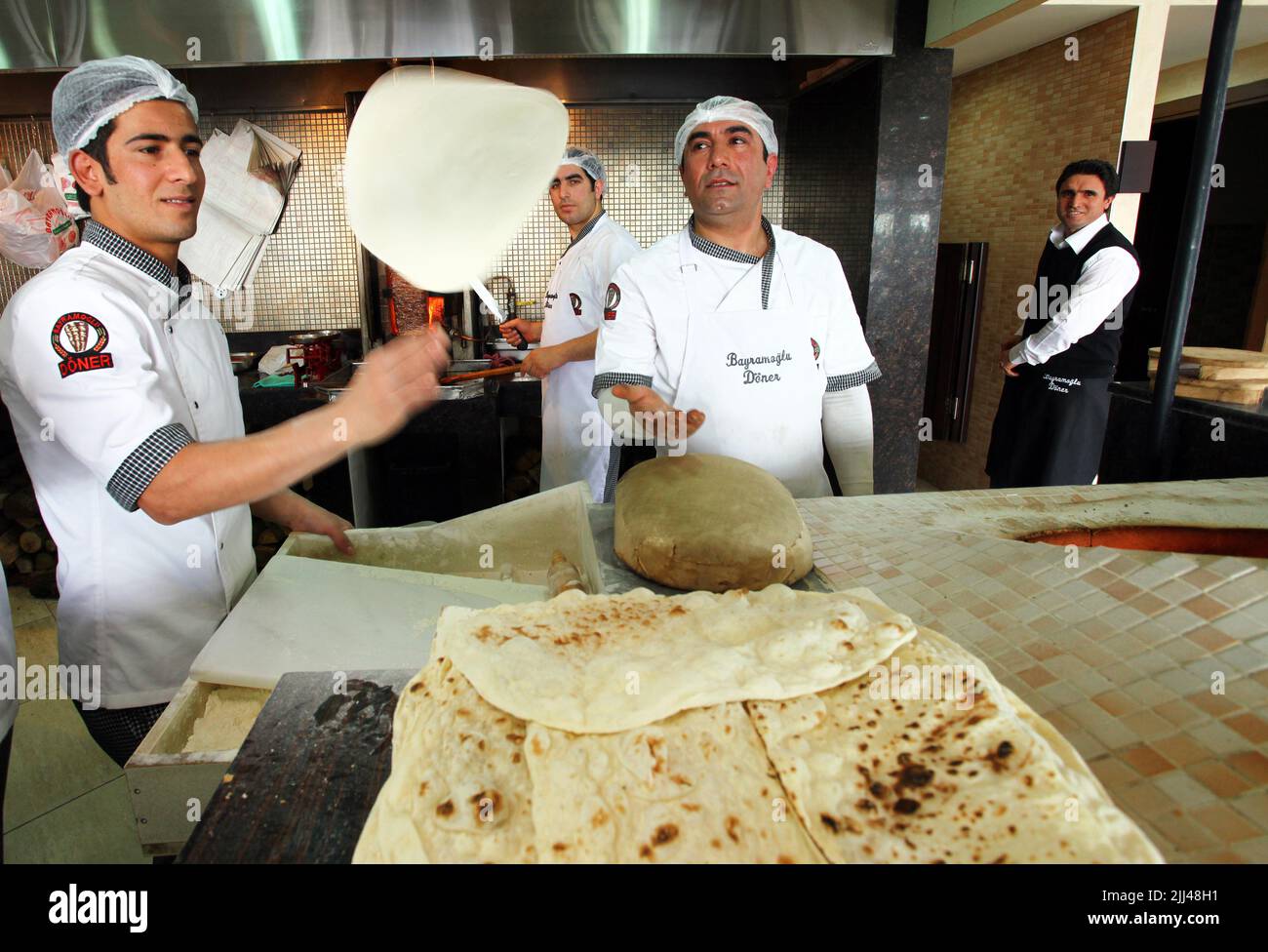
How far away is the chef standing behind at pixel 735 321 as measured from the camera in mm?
2521

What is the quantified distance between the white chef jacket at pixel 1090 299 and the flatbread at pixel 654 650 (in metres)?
3.38

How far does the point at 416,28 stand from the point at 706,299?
2.19 m

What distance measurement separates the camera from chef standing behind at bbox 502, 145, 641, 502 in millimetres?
3820

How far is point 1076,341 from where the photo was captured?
4.02 meters

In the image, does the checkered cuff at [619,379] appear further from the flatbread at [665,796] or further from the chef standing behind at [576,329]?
the flatbread at [665,796]

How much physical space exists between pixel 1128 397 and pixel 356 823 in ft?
11.1

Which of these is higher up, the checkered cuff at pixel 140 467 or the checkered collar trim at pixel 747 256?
the checkered collar trim at pixel 747 256

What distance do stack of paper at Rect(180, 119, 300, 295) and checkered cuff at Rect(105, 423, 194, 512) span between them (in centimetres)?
334

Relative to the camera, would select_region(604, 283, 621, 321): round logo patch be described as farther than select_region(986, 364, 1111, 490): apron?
No

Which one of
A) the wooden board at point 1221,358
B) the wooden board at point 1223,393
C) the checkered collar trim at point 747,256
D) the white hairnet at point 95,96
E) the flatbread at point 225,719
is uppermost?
the white hairnet at point 95,96

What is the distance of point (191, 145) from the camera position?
1807 mm

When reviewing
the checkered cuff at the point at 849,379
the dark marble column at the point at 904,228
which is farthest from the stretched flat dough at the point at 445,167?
the dark marble column at the point at 904,228

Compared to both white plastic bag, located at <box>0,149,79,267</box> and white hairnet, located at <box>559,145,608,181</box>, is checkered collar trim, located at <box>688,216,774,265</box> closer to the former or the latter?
white hairnet, located at <box>559,145,608,181</box>

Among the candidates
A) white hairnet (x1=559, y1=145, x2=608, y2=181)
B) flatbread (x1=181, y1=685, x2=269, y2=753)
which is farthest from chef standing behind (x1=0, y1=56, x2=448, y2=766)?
white hairnet (x1=559, y1=145, x2=608, y2=181)
